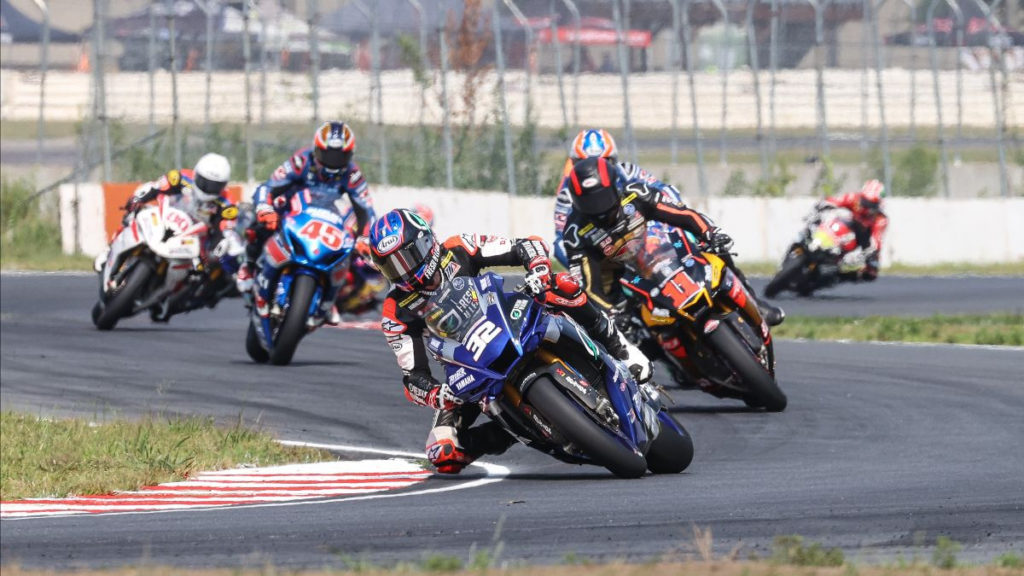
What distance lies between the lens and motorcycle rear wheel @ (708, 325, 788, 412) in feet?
39.6

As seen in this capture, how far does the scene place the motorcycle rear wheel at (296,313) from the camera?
605 inches

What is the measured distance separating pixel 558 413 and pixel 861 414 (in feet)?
13.2

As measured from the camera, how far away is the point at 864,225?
2281 cm

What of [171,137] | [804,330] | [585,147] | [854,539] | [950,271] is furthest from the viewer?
[171,137]

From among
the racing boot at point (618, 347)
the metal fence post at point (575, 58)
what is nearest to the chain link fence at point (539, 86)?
the metal fence post at point (575, 58)

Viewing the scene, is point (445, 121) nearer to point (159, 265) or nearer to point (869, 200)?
point (869, 200)

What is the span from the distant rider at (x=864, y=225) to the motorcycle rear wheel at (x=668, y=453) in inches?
517

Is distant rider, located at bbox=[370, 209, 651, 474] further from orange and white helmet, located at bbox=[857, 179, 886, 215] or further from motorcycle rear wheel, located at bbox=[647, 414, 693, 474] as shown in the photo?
orange and white helmet, located at bbox=[857, 179, 886, 215]

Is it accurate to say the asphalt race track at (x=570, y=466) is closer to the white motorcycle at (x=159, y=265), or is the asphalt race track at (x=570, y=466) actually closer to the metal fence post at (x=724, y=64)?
the white motorcycle at (x=159, y=265)

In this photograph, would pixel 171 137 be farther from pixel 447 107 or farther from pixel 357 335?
pixel 357 335

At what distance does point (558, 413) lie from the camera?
8.98 metres

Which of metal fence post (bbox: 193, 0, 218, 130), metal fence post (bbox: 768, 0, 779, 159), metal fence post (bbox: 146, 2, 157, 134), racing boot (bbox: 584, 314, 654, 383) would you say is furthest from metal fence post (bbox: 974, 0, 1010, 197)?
racing boot (bbox: 584, 314, 654, 383)

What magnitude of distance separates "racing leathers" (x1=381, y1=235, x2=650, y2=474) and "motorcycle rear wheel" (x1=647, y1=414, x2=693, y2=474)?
35 centimetres

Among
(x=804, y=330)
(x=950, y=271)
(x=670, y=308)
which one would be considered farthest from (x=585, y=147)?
(x=950, y=271)
